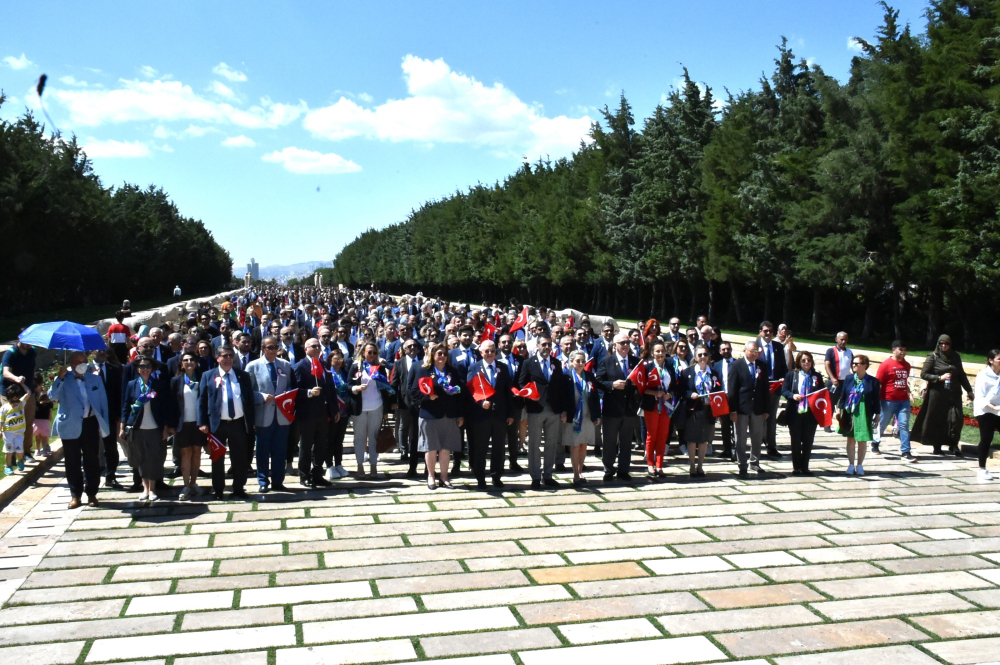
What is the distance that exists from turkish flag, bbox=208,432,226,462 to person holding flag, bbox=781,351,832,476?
6699mm

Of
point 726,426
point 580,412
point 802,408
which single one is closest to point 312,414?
point 580,412

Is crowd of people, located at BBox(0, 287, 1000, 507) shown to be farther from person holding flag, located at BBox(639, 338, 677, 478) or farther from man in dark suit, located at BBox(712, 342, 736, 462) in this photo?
man in dark suit, located at BBox(712, 342, 736, 462)

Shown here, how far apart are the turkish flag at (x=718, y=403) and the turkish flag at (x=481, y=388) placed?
2742mm

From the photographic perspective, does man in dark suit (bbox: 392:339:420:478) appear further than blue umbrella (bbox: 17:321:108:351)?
Yes

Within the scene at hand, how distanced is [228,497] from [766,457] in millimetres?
7352

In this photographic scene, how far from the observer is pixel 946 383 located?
41.5ft

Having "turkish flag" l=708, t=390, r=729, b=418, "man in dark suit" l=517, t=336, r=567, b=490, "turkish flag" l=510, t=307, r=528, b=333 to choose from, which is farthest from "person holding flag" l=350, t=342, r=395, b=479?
"turkish flag" l=510, t=307, r=528, b=333

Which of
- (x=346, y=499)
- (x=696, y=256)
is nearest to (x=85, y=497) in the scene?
(x=346, y=499)

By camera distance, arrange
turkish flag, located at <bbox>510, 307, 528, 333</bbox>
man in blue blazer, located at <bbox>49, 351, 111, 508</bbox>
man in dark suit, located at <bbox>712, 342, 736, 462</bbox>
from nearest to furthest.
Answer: man in blue blazer, located at <bbox>49, 351, 111, 508</bbox> < man in dark suit, located at <bbox>712, 342, 736, 462</bbox> < turkish flag, located at <bbox>510, 307, 528, 333</bbox>

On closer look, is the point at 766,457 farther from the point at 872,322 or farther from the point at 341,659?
the point at 872,322

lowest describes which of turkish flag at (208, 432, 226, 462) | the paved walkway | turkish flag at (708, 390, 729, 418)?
the paved walkway

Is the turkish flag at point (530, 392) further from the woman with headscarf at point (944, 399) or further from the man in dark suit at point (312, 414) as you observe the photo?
the woman with headscarf at point (944, 399)

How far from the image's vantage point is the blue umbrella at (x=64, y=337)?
29.7ft

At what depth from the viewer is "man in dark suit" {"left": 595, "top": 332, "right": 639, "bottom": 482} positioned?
10727 millimetres
